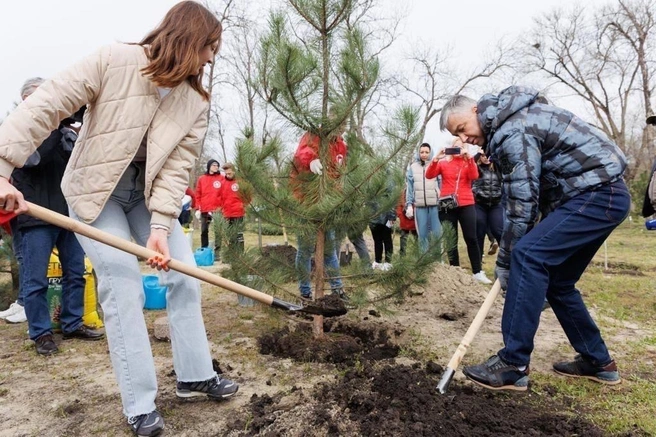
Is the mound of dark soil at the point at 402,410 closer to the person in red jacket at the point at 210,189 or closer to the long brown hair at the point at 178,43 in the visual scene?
the long brown hair at the point at 178,43

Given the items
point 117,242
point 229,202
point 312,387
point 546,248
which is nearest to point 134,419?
point 117,242

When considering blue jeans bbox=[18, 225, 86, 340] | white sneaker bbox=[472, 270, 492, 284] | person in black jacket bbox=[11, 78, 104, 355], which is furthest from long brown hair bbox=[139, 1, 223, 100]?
white sneaker bbox=[472, 270, 492, 284]

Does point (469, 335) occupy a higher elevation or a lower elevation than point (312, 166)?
lower

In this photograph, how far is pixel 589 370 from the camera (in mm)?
2818

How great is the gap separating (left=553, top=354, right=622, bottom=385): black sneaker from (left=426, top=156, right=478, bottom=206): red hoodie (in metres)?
2.97

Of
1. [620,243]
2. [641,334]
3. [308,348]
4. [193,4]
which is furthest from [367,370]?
[620,243]

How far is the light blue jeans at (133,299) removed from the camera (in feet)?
6.98

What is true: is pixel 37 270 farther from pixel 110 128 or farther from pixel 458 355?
pixel 458 355

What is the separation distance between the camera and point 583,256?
2.67 m

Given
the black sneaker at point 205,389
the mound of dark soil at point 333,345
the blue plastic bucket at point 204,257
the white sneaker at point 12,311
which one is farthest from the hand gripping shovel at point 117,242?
the blue plastic bucket at point 204,257

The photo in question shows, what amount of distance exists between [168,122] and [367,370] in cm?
168

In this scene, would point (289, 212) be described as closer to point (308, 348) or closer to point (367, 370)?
point (308, 348)

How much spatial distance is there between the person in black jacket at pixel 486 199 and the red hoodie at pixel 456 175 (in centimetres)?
19

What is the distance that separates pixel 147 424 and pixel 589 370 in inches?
93.2
